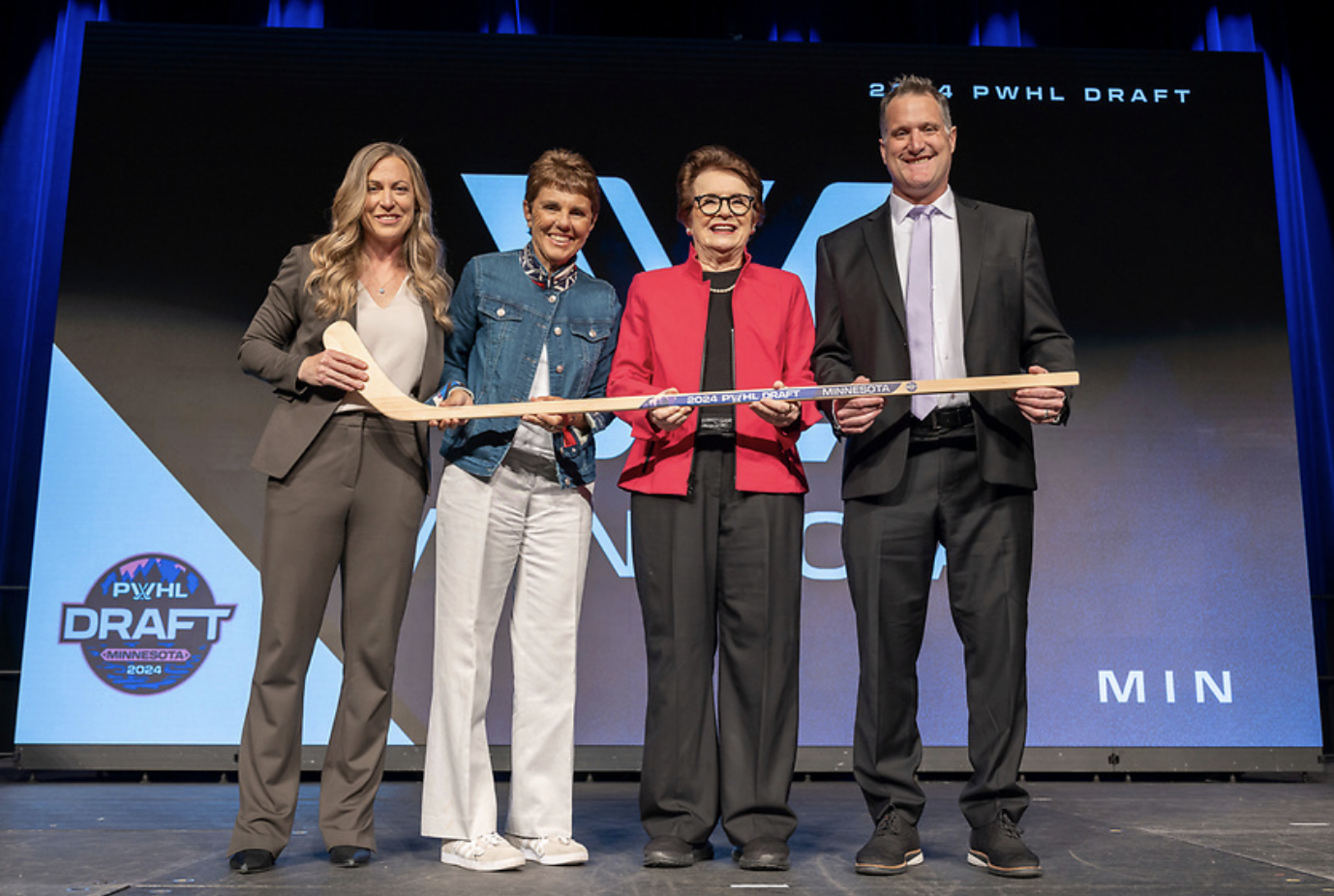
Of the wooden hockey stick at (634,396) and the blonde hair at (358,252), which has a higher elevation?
the blonde hair at (358,252)

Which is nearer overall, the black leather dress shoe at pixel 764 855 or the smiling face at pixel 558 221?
the black leather dress shoe at pixel 764 855

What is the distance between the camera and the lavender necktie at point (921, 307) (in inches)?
105

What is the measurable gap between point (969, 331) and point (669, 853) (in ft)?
4.64

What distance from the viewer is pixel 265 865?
244cm

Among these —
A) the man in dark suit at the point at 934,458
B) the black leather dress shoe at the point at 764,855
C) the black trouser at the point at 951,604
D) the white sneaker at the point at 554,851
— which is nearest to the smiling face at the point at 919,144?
the man in dark suit at the point at 934,458

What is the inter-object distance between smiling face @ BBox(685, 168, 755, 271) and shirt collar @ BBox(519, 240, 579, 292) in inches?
13.7

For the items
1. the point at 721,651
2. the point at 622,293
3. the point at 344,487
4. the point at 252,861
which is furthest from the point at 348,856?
the point at 622,293

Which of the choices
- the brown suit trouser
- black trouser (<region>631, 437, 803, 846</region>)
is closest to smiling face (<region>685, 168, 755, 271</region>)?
black trouser (<region>631, 437, 803, 846</region>)

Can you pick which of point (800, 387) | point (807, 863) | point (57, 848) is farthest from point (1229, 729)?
point (57, 848)

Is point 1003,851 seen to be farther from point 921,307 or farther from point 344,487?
point 344,487

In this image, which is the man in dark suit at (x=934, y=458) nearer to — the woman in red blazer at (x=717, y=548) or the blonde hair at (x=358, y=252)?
the woman in red blazer at (x=717, y=548)

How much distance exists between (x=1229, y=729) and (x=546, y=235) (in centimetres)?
363

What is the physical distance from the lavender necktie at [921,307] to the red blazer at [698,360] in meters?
0.26

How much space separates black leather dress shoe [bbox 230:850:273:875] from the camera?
242 cm
